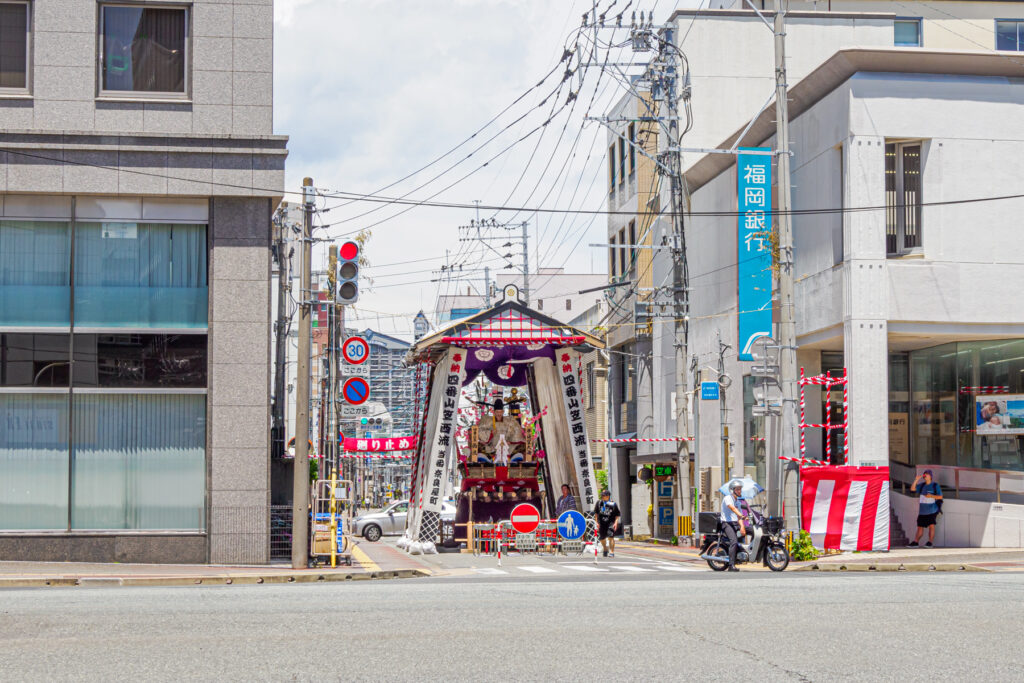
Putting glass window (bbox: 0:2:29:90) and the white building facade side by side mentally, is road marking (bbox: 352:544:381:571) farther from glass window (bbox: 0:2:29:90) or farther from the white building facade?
the white building facade

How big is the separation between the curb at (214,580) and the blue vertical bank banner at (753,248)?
14888 mm

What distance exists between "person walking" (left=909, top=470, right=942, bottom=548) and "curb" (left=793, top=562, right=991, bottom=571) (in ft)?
17.9

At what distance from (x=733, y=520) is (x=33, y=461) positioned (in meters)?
13.2

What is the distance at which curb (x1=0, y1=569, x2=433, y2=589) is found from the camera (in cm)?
1941

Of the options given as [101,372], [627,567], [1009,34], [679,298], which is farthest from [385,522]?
[1009,34]

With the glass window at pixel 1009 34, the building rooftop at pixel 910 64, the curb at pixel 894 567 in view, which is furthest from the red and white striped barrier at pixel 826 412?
the glass window at pixel 1009 34

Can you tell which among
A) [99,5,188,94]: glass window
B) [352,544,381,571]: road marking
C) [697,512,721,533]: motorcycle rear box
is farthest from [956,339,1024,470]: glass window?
[99,5,188,94]: glass window

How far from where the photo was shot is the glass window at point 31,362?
22.9 meters

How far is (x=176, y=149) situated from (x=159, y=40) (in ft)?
7.75

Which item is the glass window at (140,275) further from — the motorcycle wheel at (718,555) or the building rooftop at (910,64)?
the building rooftop at (910,64)

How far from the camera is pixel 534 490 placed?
35031mm

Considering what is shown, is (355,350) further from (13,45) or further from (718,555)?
(718,555)

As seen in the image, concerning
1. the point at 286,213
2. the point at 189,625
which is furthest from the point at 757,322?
the point at 189,625

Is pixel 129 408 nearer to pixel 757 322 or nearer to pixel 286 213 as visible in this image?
pixel 286 213
